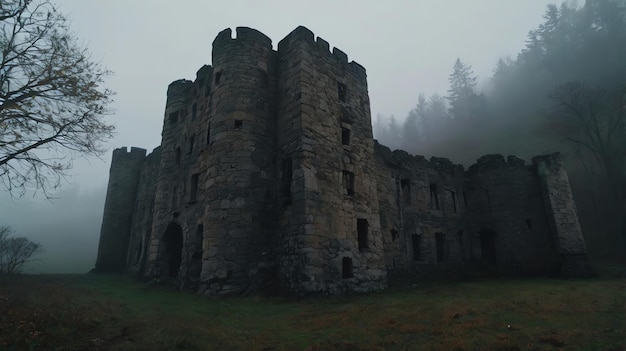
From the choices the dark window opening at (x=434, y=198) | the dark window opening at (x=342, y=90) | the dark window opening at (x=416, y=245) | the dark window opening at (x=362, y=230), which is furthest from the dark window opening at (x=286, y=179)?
the dark window opening at (x=434, y=198)

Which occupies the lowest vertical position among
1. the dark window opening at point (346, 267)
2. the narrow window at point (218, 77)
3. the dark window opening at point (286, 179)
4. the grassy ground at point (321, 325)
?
the grassy ground at point (321, 325)

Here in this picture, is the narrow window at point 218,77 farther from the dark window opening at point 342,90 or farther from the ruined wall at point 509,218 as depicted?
the ruined wall at point 509,218

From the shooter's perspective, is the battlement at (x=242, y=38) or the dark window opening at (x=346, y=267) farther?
the battlement at (x=242, y=38)

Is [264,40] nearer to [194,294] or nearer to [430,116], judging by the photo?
[194,294]

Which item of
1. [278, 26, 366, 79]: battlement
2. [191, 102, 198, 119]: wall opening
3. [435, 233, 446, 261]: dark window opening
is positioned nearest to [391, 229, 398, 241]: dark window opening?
[435, 233, 446, 261]: dark window opening

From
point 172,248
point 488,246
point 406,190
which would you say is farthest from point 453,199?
point 172,248

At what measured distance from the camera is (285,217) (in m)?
13.3

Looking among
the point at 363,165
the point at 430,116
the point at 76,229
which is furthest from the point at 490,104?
the point at 76,229

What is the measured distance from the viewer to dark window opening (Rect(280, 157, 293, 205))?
1357 centimetres

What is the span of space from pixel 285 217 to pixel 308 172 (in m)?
2.05

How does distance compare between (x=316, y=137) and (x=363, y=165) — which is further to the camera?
(x=363, y=165)

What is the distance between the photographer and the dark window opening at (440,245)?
21016 millimetres

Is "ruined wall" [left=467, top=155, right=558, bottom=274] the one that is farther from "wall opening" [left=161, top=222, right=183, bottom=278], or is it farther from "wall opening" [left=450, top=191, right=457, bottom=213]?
"wall opening" [left=161, top=222, right=183, bottom=278]

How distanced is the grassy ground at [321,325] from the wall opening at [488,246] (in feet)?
36.3
